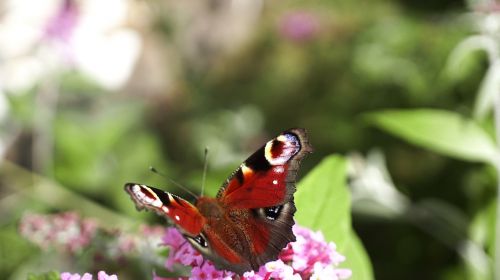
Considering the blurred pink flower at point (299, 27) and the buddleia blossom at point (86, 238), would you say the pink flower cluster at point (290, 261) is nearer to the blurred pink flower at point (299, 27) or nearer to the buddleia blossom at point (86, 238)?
the buddleia blossom at point (86, 238)

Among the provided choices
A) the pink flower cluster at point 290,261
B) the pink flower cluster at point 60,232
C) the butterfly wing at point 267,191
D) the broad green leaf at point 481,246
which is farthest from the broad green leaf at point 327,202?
the broad green leaf at point 481,246

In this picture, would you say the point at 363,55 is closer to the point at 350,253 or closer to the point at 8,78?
the point at 8,78

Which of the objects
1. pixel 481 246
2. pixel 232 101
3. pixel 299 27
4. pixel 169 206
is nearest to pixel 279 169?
pixel 169 206

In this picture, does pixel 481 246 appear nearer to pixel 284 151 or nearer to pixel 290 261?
pixel 290 261

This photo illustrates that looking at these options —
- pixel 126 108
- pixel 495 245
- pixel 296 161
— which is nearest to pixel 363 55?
pixel 126 108

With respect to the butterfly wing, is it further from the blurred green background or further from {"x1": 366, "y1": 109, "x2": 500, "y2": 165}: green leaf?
{"x1": 366, "y1": 109, "x2": 500, "y2": 165}: green leaf
